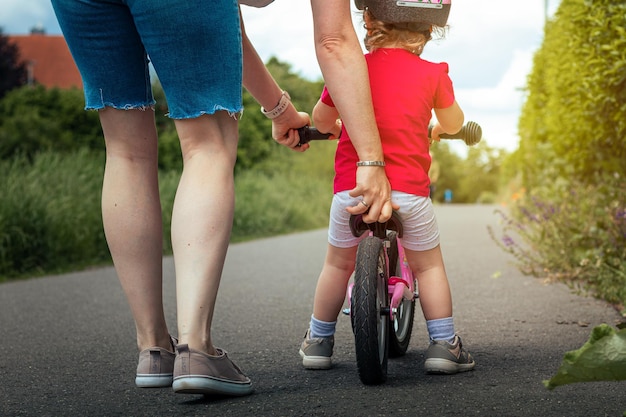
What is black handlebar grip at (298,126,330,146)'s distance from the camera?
131 inches

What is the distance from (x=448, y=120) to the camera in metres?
→ 3.31

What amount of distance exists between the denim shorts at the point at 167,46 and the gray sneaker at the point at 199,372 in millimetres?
698

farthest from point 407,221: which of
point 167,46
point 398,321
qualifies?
point 167,46

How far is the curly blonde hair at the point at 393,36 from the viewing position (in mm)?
3207

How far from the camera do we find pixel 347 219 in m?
3.13

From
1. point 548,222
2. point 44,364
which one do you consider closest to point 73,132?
point 548,222

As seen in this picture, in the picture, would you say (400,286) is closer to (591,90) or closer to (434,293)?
(434,293)

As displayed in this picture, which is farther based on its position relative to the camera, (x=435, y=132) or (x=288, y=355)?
(x=288, y=355)

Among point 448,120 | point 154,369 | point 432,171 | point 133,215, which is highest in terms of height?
point 448,120

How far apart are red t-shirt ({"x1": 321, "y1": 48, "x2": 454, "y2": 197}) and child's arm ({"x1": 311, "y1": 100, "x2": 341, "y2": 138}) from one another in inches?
1.6

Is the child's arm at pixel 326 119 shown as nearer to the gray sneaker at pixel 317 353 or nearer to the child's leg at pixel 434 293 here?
the child's leg at pixel 434 293

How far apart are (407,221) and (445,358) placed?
1.66ft

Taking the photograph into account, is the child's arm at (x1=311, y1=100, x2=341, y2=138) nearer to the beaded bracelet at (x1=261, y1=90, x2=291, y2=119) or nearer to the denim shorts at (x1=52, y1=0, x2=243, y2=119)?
the beaded bracelet at (x1=261, y1=90, x2=291, y2=119)

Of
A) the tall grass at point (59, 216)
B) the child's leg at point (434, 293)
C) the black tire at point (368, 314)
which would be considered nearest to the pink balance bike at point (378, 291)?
the black tire at point (368, 314)
